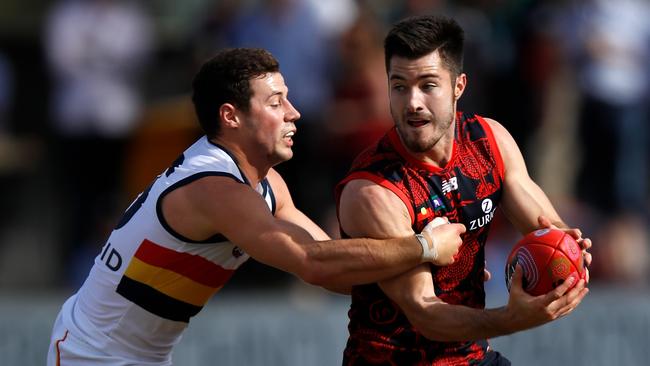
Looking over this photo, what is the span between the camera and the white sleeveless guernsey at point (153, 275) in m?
7.11

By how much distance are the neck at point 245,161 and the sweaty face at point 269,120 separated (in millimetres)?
53

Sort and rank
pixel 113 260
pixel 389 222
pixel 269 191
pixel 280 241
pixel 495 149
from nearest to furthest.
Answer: pixel 389 222
pixel 280 241
pixel 495 149
pixel 113 260
pixel 269 191

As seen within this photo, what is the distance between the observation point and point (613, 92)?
12516 millimetres

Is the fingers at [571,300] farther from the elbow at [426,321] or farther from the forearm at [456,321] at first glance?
the elbow at [426,321]

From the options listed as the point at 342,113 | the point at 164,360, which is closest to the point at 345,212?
the point at 164,360

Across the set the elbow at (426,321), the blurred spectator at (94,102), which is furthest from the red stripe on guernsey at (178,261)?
the blurred spectator at (94,102)

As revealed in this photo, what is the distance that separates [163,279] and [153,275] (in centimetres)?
6

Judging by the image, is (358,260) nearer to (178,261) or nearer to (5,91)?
(178,261)

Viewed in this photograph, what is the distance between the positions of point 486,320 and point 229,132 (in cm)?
180

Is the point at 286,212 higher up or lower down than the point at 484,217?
lower down

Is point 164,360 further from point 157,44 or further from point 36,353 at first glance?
point 157,44

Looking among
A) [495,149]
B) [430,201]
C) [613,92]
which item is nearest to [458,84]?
[495,149]

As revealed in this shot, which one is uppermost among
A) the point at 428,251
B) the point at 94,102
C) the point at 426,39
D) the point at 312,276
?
the point at 426,39

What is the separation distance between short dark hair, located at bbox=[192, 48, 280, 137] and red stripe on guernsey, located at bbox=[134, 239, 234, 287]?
71 centimetres
